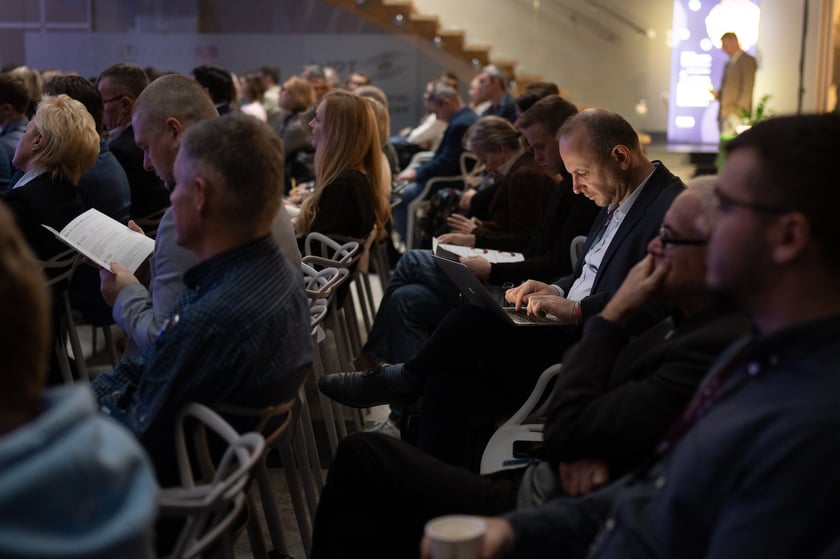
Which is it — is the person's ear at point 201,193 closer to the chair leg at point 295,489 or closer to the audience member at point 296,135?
the chair leg at point 295,489

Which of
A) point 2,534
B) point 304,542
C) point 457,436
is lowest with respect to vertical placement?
point 304,542

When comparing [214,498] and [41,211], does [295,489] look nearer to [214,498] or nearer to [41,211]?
[214,498]

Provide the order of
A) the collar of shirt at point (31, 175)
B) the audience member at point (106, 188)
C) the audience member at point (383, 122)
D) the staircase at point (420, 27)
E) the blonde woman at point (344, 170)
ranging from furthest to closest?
the staircase at point (420, 27) < the audience member at point (383, 122) < the blonde woman at point (344, 170) < the audience member at point (106, 188) < the collar of shirt at point (31, 175)

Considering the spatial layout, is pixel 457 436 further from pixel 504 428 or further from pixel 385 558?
pixel 385 558

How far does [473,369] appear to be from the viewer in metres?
3.08

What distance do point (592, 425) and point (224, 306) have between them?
745 millimetres

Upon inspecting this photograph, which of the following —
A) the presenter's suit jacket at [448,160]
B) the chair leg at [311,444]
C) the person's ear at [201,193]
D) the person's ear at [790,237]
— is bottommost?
the chair leg at [311,444]

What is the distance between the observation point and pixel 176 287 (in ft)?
8.01

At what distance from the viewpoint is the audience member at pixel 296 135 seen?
8555mm

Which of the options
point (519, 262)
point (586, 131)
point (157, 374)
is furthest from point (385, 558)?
point (519, 262)

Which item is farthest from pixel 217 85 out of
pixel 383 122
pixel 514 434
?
pixel 514 434

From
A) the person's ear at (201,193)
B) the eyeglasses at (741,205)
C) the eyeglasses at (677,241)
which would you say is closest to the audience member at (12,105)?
the person's ear at (201,193)

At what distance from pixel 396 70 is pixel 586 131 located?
31.7 ft

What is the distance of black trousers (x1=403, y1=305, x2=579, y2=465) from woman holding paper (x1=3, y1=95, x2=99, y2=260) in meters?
1.52
